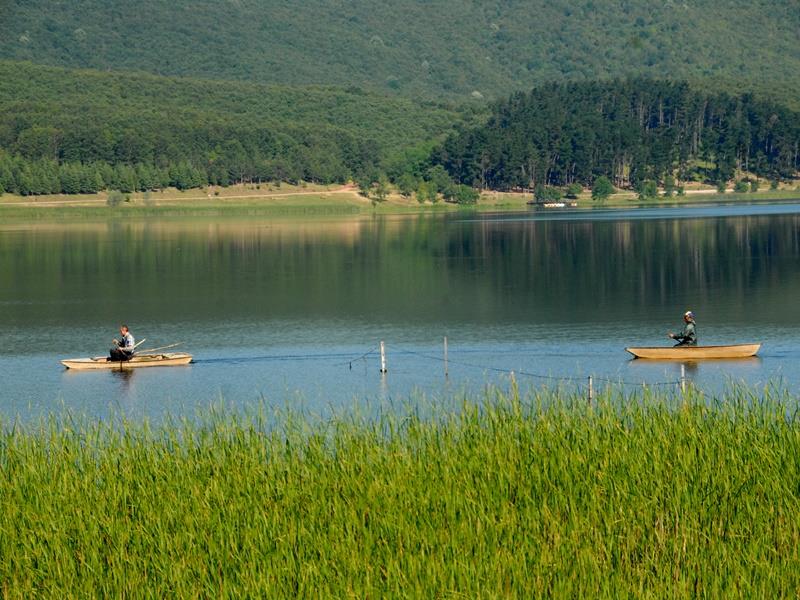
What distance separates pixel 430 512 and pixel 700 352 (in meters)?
27.2

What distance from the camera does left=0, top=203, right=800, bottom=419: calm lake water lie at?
43219mm

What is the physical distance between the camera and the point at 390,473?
818 inches

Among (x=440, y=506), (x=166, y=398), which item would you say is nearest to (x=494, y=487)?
(x=440, y=506)

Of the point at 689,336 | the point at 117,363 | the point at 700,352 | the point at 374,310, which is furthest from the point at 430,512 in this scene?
the point at 374,310

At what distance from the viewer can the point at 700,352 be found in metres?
45.1

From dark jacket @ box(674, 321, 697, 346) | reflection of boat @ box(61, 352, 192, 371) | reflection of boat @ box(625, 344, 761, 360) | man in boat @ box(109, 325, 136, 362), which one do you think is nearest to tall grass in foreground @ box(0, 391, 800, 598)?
reflection of boat @ box(625, 344, 761, 360)

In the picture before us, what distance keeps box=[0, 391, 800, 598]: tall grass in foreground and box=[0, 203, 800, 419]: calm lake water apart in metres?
5.04

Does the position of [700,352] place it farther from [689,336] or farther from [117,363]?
[117,363]

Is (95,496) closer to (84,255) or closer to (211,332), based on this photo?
(211,332)

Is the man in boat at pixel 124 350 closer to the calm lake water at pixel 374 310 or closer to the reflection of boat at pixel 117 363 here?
the reflection of boat at pixel 117 363

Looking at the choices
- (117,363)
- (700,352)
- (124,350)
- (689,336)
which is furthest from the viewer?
(117,363)

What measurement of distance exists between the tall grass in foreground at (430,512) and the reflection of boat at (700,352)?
72.6 ft

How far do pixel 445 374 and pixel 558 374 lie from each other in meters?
3.71

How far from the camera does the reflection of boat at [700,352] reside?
148 feet
